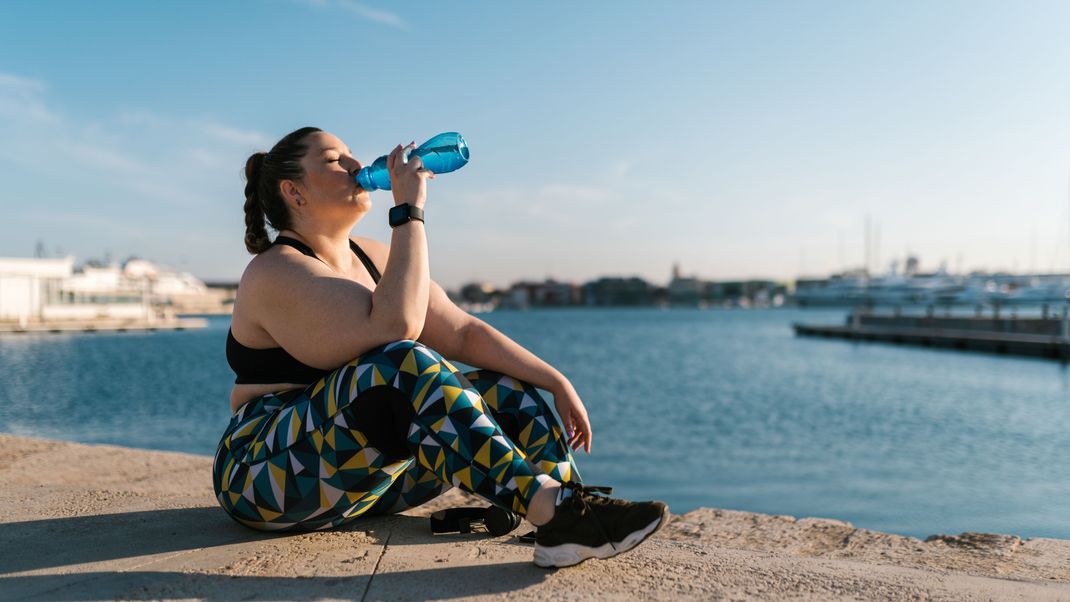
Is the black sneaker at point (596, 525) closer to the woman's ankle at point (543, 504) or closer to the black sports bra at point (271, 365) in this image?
the woman's ankle at point (543, 504)

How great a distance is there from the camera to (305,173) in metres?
2.12

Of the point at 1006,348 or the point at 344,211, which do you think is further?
the point at 1006,348

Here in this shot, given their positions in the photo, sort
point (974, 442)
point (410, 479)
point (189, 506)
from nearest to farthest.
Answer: point (410, 479), point (189, 506), point (974, 442)

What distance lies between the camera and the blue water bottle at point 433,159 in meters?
2.12

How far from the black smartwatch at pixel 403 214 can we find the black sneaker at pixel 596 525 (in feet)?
2.49

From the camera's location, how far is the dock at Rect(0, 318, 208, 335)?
41.1 meters

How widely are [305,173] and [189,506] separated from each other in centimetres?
127

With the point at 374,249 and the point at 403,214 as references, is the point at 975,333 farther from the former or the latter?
the point at 403,214

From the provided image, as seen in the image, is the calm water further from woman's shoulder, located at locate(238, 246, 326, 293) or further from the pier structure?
woman's shoulder, located at locate(238, 246, 326, 293)

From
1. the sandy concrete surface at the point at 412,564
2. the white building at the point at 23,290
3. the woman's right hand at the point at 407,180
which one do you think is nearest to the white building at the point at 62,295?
the white building at the point at 23,290

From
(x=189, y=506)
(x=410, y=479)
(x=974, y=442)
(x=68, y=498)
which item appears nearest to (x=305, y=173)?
(x=410, y=479)

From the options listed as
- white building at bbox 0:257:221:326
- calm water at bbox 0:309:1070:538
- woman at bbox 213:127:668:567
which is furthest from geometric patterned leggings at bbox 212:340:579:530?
white building at bbox 0:257:221:326

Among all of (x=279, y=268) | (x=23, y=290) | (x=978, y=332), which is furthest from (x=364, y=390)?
(x=23, y=290)

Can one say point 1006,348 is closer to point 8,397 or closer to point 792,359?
point 792,359
